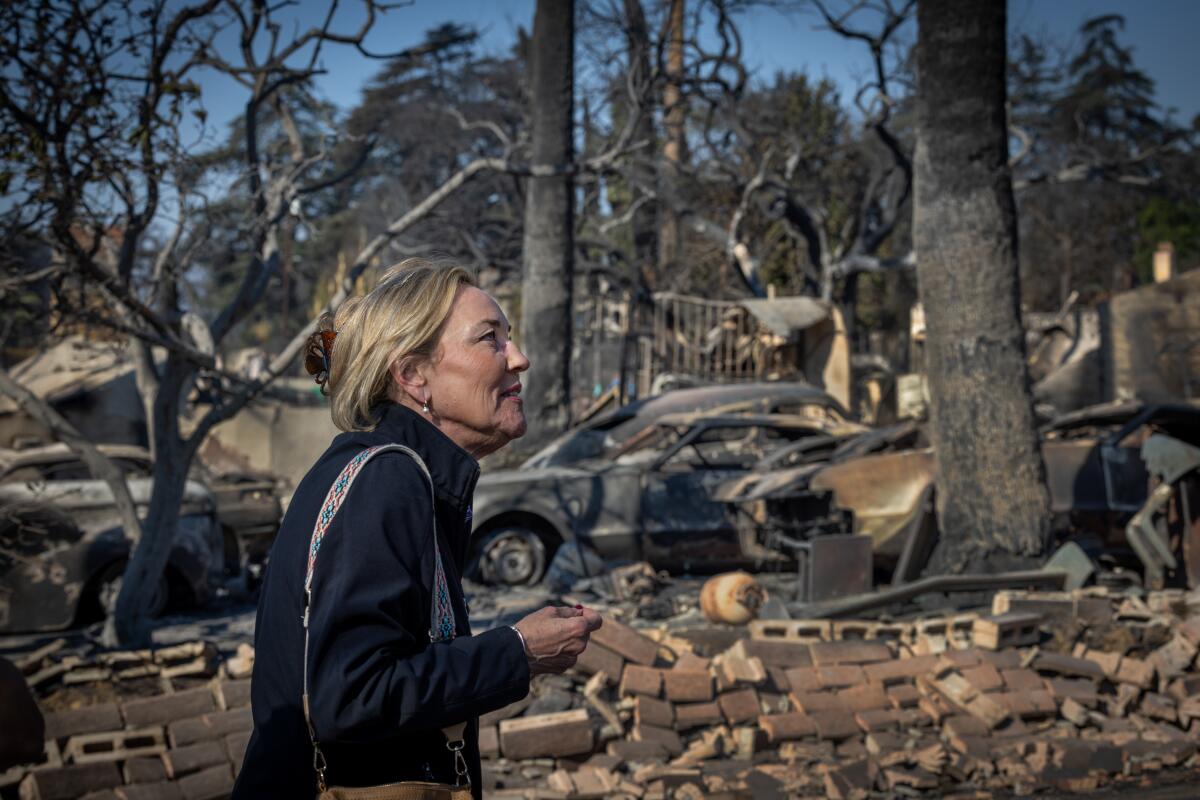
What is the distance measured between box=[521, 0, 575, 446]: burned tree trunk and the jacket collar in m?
11.2

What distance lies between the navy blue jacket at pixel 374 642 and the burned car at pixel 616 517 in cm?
715

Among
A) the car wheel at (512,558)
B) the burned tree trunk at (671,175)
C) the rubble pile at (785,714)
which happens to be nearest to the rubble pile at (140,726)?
the rubble pile at (785,714)

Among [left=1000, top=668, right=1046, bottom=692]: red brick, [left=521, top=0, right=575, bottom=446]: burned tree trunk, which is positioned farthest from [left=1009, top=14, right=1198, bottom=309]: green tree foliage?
[left=1000, top=668, right=1046, bottom=692]: red brick

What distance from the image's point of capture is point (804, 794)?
4770mm

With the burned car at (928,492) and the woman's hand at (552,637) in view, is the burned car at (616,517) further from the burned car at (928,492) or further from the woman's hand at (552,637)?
the woman's hand at (552,637)

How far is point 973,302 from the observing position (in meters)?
7.64

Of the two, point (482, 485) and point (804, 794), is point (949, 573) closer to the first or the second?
point (804, 794)

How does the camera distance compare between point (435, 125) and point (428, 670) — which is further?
point (435, 125)

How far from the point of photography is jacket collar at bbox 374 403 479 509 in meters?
1.86

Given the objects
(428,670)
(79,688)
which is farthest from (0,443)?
(428,670)

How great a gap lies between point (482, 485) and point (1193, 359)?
1760 centimetres

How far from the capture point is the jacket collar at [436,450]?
73.0 inches

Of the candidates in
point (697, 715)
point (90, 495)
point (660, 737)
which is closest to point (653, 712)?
point (660, 737)

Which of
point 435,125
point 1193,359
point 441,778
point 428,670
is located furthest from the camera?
Result: point 435,125
